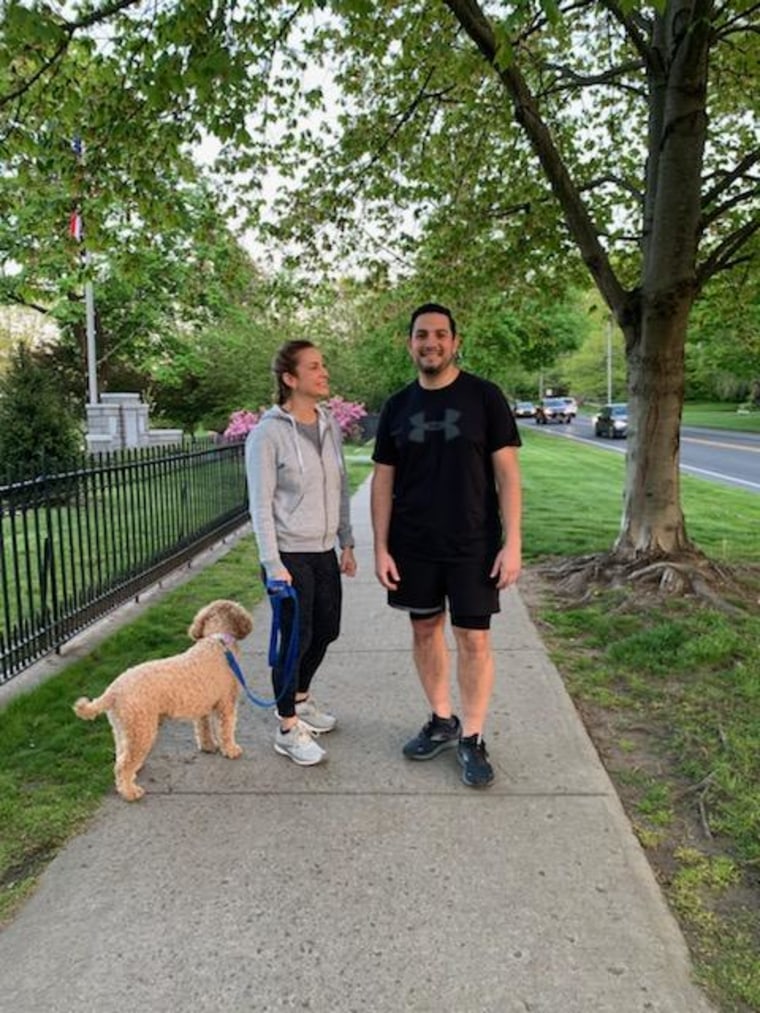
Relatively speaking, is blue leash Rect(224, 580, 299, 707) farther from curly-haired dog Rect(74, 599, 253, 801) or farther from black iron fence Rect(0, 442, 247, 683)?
black iron fence Rect(0, 442, 247, 683)

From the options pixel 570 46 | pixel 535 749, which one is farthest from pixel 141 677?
pixel 570 46

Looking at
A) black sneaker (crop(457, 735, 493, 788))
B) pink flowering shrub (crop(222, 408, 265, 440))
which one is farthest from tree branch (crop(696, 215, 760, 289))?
pink flowering shrub (crop(222, 408, 265, 440))

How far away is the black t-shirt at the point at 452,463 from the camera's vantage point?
3264 mm

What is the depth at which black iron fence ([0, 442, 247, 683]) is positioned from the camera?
489 centimetres

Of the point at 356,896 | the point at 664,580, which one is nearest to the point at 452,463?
the point at 356,896

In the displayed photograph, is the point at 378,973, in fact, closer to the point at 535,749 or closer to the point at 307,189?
the point at 535,749

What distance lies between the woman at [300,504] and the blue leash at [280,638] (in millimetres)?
23

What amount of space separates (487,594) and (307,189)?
6.86 m

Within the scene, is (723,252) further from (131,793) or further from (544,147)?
(131,793)

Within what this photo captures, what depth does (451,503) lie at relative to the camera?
3297mm

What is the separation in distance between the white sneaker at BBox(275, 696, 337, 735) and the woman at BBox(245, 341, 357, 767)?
24 cm

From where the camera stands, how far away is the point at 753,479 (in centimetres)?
1891

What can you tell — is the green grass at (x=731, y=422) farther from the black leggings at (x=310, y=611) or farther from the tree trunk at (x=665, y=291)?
the black leggings at (x=310, y=611)

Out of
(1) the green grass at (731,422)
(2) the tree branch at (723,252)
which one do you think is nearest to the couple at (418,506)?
(2) the tree branch at (723,252)
